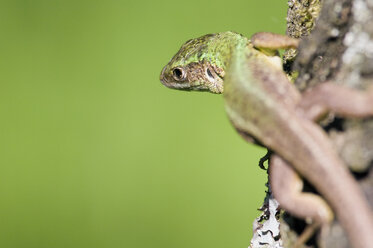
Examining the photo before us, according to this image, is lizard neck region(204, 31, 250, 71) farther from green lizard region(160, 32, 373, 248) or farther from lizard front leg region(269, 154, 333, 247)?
lizard front leg region(269, 154, 333, 247)

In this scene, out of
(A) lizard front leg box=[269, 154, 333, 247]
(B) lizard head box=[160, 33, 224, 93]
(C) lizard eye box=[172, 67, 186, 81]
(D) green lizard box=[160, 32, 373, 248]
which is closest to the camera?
(D) green lizard box=[160, 32, 373, 248]

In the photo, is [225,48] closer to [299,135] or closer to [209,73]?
[209,73]

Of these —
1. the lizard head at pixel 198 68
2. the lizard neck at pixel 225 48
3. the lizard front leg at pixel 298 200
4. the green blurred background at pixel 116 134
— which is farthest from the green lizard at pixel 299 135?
the green blurred background at pixel 116 134

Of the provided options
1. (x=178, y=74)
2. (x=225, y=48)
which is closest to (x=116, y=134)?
(x=178, y=74)

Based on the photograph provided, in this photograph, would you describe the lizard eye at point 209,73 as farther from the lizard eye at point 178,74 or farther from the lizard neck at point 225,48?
the lizard eye at point 178,74

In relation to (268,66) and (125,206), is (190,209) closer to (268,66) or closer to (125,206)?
(125,206)

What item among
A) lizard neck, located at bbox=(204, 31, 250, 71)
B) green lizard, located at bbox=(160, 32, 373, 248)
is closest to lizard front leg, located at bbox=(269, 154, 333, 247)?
green lizard, located at bbox=(160, 32, 373, 248)

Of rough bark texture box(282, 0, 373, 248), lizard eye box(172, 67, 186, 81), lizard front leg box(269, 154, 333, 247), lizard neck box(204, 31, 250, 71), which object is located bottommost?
lizard front leg box(269, 154, 333, 247)

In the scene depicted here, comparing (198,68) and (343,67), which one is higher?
(198,68)
